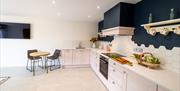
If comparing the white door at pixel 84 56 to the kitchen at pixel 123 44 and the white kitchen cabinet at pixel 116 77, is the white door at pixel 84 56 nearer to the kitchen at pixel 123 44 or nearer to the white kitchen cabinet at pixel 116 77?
the kitchen at pixel 123 44

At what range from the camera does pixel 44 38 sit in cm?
535

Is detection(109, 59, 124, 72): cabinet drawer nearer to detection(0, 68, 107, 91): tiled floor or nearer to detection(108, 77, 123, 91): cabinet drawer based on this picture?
detection(108, 77, 123, 91): cabinet drawer

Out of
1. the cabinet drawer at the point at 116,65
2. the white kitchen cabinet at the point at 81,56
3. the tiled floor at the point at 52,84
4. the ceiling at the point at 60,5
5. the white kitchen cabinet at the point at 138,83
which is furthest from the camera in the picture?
the white kitchen cabinet at the point at 81,56

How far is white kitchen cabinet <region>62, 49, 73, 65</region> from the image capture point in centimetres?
511

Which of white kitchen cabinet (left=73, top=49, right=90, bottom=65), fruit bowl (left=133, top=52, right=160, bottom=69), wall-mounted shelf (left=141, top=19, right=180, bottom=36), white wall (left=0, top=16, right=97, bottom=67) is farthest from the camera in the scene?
white kitchen cabinet (left=73, top=49, right=90, bottom=65)

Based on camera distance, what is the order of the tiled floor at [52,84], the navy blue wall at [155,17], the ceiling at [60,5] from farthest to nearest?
1. the tiled floor at [52,84]
2. the ceiling at [60,5]
3. the navy blue wall at [155,17]

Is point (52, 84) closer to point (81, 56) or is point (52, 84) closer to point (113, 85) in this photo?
point (113, 85)

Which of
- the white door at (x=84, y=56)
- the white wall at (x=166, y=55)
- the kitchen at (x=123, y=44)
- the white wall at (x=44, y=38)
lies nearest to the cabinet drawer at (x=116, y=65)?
the kitchen at (x=123, y=44)

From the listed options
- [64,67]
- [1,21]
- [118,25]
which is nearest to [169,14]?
[118,25]

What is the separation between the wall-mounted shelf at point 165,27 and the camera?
1.76m

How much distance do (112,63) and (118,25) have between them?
0.97m

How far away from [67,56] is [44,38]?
4.38 ft

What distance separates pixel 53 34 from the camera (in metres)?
5.45

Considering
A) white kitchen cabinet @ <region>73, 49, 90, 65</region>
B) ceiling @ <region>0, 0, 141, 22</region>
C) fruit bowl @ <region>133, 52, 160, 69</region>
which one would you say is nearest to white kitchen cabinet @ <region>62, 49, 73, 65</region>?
white kitchen cabinet @ <region>73, 49, 90, 65</region>
